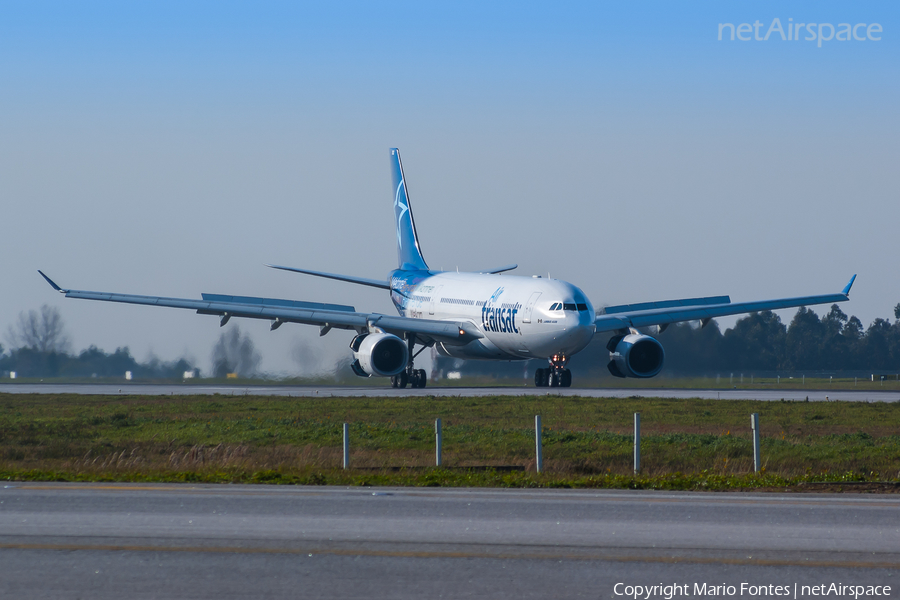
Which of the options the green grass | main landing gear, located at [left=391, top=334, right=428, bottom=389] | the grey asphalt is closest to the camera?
the green grass

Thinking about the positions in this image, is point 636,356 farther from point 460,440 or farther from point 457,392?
point 460,440

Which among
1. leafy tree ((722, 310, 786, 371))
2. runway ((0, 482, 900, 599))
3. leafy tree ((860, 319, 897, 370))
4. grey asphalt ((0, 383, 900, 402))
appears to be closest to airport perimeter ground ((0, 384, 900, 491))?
grey asphalt ((0, 383, 900, 402))

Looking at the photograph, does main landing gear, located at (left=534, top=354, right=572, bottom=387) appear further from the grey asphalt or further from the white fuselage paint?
the white fuselage paint

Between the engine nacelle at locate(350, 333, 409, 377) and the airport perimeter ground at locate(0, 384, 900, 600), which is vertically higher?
the engine nacelle at locate(350, 333, 409, 377)

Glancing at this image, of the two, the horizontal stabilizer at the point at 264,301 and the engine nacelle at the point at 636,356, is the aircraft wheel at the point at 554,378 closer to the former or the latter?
the engine nacelle at the point at 636,356

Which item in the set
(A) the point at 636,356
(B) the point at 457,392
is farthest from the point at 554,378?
(B) the point at 457,392

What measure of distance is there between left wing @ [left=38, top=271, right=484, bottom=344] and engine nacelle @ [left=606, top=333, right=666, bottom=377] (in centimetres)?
593

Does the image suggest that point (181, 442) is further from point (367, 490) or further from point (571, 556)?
point (571, 556)

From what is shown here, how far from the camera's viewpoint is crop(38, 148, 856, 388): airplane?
42.3m

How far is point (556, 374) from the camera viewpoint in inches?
1790

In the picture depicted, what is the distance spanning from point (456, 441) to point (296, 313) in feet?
74.7

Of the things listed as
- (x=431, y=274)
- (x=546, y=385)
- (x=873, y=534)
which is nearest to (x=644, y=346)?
(x=546, y=385)

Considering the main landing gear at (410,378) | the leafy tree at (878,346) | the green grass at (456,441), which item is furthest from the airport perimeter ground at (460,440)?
the leafy tree at (878,346)

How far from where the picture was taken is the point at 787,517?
1278 centimetres
